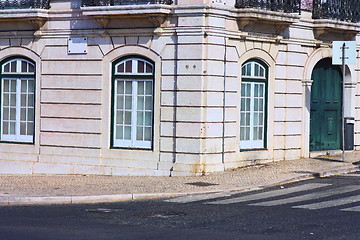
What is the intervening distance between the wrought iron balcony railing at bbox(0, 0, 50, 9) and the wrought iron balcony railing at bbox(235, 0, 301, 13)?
212 inches

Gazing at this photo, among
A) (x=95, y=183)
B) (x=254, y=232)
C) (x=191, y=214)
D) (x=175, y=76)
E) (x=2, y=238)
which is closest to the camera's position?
(x=2, y=238)

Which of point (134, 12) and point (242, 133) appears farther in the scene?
point (242, 133)

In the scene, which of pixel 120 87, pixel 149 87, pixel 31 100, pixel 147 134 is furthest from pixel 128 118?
pixel 31 100

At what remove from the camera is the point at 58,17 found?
22.7 m

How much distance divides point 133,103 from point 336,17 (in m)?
6.97

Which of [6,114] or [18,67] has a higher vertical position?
[18,67]

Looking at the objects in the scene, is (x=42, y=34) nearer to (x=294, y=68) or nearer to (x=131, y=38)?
(x=131, y=38)

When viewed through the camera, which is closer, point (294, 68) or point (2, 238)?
point (2, 238)

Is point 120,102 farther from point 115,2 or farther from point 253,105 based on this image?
point 253,105

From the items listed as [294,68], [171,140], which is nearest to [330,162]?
[294,68]

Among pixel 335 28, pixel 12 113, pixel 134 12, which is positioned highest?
pixel 335 28

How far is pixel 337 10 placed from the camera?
2459 cm

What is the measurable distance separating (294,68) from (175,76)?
4.32 m

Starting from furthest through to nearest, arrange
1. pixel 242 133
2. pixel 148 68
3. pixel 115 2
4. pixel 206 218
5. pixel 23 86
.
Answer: pixel 23 86 → pixel 242 133 → pixel 148 68 → pixel 115 2 → pixel 206 218
